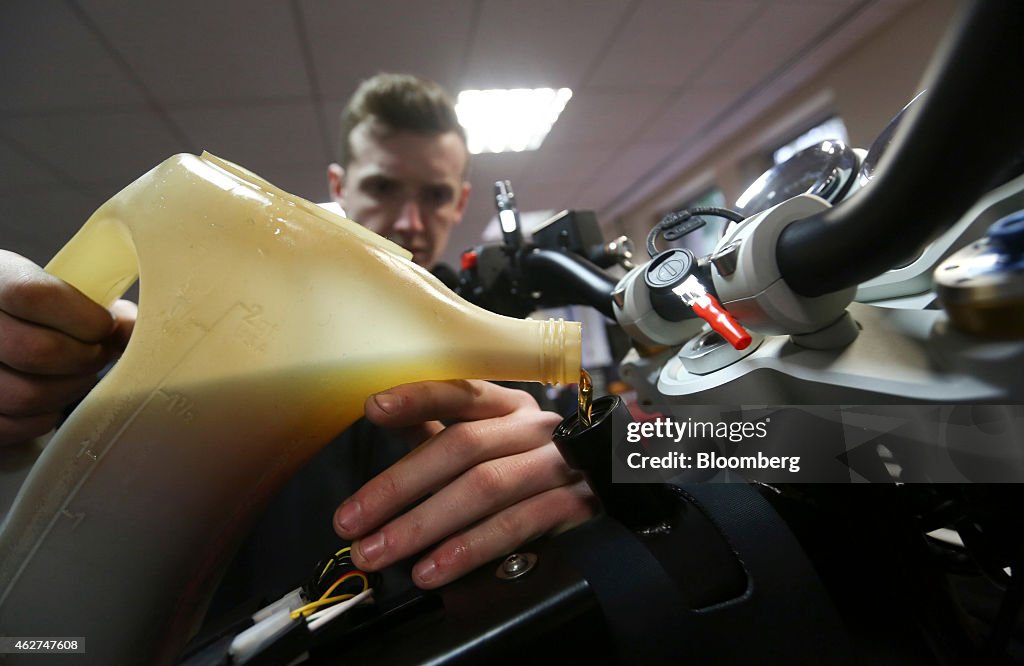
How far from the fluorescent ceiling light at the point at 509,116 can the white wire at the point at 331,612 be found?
241cm

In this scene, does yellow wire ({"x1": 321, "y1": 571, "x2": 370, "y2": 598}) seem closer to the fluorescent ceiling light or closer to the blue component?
the blue component

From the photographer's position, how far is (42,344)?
296mm

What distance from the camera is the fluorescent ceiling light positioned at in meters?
2.38

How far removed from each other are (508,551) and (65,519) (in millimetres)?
235

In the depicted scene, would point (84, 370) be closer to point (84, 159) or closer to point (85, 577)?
point (85, 577)

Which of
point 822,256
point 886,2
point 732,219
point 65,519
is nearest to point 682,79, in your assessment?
point 886,2

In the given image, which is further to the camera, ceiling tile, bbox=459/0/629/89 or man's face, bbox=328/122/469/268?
ceiling tile, bbox=459/0/629/89

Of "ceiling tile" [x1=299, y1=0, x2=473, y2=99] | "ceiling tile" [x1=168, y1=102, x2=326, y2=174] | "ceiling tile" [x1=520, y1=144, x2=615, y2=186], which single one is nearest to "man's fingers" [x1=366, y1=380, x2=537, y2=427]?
"ceiling tile" [x1=299, y1=0, x2=473, y2=99]

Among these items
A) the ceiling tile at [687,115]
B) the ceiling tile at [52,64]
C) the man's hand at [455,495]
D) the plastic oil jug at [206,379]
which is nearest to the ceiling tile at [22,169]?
the ceiling tile at [52,64]

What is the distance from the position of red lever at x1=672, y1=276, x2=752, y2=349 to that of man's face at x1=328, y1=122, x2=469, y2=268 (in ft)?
3.13

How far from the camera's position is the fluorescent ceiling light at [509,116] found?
238 centimetres

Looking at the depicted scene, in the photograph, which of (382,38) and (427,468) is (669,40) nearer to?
(382,38)

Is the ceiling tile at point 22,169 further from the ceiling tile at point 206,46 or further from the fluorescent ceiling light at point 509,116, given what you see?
the fluorescent ceiling light at point 509,116

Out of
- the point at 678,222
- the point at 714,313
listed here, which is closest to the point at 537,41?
the point at 678,222
